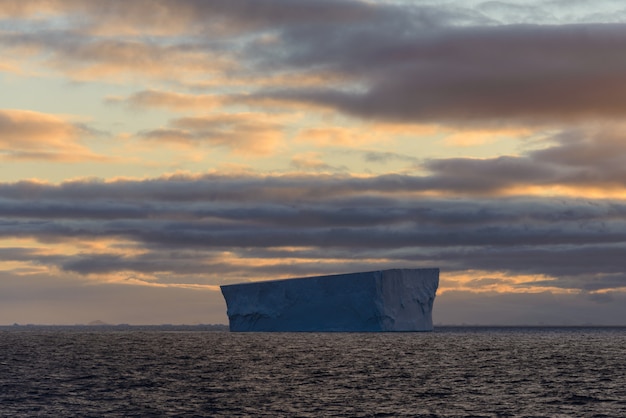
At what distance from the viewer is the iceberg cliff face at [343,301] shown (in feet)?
314

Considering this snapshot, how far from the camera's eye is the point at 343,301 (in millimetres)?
97438

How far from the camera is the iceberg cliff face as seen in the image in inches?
3770

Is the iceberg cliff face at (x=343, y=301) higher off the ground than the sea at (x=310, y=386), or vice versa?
the iceberg cliff face at (x=343, y=301)

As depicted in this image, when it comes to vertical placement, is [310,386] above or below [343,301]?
below

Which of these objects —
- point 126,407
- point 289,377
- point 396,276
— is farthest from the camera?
point 396,276

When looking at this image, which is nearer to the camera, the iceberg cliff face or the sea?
the sea

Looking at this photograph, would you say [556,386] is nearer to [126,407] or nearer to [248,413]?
[248,413]

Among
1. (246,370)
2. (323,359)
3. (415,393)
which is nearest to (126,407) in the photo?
(415,393)

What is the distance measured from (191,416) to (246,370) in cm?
2329

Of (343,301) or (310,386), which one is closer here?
(310,386)

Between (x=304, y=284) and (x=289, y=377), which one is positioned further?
(x=304, y=284)

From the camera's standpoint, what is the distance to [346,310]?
323 feet

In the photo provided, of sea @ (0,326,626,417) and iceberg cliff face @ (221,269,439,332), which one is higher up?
iceberg cliff face @ (221,269,439,332)

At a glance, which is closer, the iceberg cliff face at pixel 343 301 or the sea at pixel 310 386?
the sea at pixel 310 386
